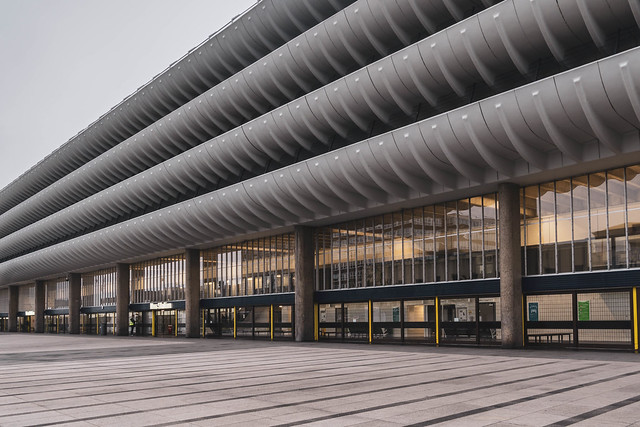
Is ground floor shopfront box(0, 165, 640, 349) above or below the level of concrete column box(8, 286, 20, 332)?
above

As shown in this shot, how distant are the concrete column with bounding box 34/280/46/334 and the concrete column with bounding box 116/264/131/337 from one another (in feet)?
86.5

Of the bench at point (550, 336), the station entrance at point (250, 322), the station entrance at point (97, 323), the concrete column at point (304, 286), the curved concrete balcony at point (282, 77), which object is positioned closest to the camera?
the bench at point (550, 336)

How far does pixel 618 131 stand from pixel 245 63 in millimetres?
25673

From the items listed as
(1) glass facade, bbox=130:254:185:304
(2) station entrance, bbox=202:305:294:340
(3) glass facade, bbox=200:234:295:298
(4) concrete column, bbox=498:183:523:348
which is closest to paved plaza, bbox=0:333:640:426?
(4) concrete column, bbox=498:183:523:348

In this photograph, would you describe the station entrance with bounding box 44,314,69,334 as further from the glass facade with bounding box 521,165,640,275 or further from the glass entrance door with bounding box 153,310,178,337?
the glass facade with bounding box 521,165,640,275

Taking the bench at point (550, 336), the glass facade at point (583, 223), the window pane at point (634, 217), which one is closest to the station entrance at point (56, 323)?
the bench at point (550, 336)

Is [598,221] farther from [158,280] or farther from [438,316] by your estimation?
[158,280]

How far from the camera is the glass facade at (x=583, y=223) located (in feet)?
81.5

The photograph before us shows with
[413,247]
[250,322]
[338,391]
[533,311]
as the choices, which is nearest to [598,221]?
[533,311]

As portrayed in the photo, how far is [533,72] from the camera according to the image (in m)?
26.4

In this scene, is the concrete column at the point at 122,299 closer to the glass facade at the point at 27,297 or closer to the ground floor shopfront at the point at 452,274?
the ground floor shopfront at the point at 452,274

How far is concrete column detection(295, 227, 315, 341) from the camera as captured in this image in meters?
38.3

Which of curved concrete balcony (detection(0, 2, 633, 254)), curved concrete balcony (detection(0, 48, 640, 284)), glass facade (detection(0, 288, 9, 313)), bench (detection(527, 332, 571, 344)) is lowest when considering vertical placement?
glass facade (detection(0, 288, 9, 313))

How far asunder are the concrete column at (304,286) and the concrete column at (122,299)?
28.4 m
